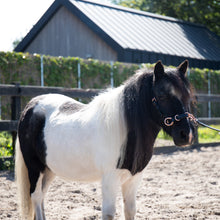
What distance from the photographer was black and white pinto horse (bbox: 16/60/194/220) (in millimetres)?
2289

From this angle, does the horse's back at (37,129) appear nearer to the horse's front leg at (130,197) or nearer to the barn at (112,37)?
the horse's front leg at (130,197)

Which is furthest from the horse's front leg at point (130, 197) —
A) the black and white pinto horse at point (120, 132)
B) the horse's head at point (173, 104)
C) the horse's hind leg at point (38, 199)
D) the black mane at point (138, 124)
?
the horse's hind leg at point (38, 199)

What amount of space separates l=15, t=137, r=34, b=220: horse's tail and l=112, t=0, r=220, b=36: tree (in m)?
21.2

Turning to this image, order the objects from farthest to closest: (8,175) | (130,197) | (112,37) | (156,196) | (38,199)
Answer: (112,37) → (8,175) → (156,196) → (38,199) → (130,197)

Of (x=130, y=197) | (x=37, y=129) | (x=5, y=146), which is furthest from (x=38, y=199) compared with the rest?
(x=5, y=146)

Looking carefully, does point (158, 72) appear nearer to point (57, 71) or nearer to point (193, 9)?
point (57, 71)

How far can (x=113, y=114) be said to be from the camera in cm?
247

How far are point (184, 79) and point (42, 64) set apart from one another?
656 centimetres

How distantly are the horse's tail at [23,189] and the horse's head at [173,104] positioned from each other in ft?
5.26

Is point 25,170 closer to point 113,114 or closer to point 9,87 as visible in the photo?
point 113,114

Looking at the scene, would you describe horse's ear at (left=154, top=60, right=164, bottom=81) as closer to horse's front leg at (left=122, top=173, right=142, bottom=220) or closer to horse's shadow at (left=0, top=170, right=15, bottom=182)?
horse's front leg at (left=122, top=173, right=142, bottom=220)

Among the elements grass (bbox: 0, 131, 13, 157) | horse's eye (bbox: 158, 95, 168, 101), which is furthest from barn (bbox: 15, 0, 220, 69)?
horse's eye (bbox: 158, 95, 168, 101)

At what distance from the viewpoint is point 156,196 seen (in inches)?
156

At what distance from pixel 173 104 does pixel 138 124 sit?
321mm
